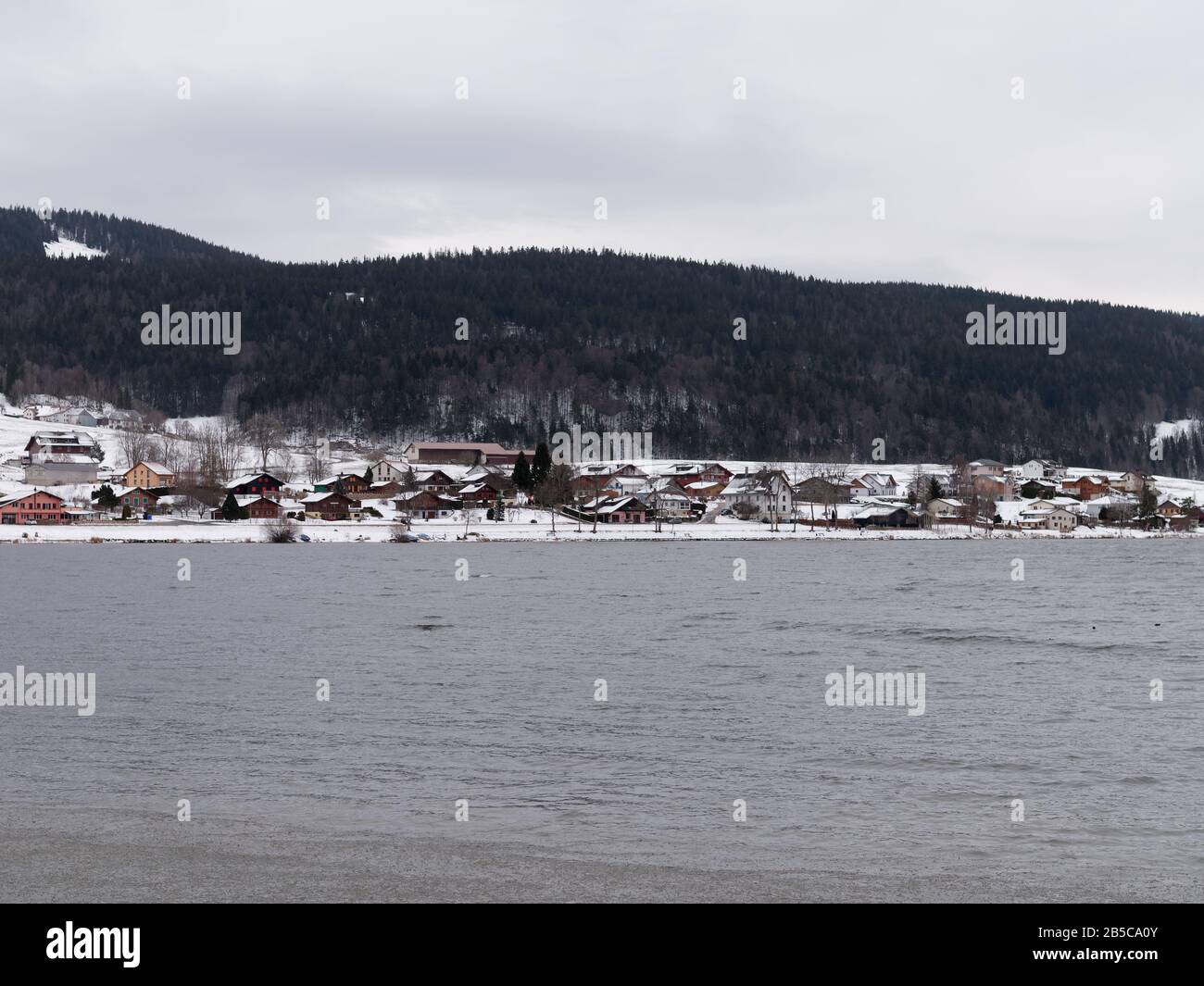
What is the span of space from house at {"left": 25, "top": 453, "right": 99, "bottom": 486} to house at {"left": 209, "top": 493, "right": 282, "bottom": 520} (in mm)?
33322

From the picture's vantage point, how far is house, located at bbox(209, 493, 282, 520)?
119125 mm

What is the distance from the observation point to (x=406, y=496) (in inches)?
5364

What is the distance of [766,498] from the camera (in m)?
139

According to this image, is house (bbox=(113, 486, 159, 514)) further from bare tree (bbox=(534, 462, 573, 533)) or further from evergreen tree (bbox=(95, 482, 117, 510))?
bare tree (bbox=(534, 462, 573, 533))

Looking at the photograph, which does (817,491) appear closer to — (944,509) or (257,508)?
(944,509)

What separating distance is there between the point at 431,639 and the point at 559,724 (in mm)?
14229

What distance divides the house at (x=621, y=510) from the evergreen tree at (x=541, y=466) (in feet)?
17.8

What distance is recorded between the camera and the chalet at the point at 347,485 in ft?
456

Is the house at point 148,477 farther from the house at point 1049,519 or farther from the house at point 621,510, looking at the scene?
the house at point 1049,519

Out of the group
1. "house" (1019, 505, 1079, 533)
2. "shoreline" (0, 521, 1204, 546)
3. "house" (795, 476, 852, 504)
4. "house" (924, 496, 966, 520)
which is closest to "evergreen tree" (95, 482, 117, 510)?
"shoreline" (0, 521, 1204, 546)
